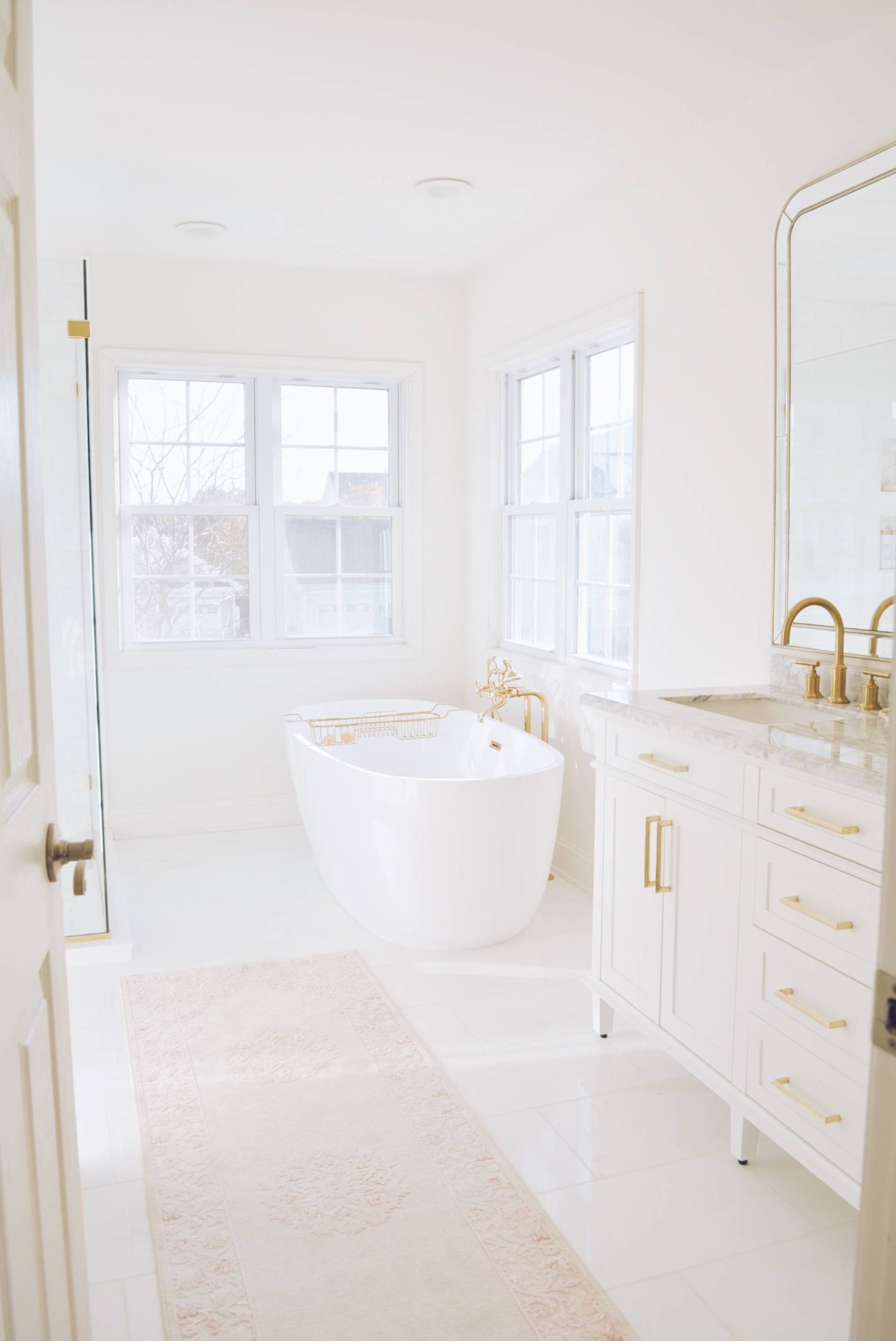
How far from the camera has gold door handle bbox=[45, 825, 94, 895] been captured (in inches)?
51.6

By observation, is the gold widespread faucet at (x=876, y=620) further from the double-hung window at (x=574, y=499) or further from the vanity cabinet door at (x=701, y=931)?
the double-hung window at (x=574, y=499)

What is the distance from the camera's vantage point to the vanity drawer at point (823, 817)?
1.88 metres

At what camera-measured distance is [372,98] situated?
3.02 m

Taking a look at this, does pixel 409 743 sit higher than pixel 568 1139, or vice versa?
pixel 409 743

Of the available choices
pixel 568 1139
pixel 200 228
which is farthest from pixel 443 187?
pixel 568 1139

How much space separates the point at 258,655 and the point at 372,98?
8.81 ft

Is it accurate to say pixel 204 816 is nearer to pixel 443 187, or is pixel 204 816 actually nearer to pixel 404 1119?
pixel 404 1119

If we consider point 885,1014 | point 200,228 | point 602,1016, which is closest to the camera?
point 885,1014

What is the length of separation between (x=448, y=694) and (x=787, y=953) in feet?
11.2

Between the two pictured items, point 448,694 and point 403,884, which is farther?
point 448,694

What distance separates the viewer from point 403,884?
3.52 metres

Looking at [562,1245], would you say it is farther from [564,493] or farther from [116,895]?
[564,493]

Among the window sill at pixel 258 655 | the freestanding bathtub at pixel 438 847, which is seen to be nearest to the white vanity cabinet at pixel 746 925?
the freestanding bathtub at pixel 438 847

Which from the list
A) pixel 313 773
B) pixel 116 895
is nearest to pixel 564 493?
pixel 313 773
